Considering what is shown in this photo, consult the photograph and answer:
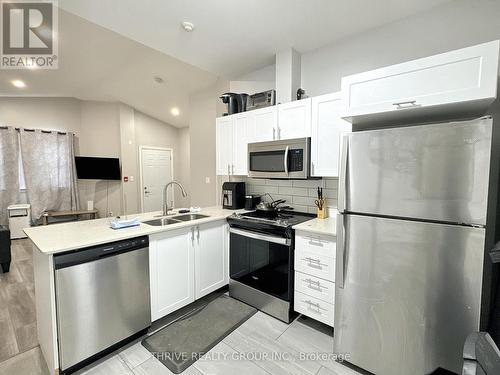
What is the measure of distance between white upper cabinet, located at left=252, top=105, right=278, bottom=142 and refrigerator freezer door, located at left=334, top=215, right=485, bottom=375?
4.29 ft

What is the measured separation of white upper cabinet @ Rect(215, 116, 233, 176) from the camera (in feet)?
9.76

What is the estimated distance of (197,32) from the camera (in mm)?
2387

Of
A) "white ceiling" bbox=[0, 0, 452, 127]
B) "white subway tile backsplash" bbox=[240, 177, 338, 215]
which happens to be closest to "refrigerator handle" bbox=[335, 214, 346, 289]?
"white subway tile backsplash" bbox=[240, 177, 338, 215]

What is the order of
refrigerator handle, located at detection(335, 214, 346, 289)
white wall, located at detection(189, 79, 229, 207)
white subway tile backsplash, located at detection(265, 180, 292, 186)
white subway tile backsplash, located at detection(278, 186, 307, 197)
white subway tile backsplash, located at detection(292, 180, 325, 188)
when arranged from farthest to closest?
white wall, located at detection(189, 79, 229, 207) < white subway tile backsplash, located at detection(265, 180, 292, 186) < white subway tile backsplash, located at detection(278, 186, 307, 197) < white subway tile backsplash, located at detection(292, 180, 325, 188) < refrigerator handle, located at detection(335, 214, 346, 289)

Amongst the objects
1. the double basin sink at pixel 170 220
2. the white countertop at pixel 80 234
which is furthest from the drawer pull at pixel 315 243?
the double basin sink at pixel 170 220

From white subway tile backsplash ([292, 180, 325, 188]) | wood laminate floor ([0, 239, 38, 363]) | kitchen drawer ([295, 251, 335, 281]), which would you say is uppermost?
white subway tile backsplash ([292, 180, 325, 188])

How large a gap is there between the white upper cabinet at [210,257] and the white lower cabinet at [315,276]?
2.88 feet

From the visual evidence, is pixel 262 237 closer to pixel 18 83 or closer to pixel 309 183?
pixel 309 183

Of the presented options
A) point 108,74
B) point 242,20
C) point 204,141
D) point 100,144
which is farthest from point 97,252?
point 100,144

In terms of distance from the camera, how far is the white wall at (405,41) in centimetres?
178

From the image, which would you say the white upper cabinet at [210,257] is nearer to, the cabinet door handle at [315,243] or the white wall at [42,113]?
the cabinet door handle at [315,243]

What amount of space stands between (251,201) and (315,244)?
3.87 feet

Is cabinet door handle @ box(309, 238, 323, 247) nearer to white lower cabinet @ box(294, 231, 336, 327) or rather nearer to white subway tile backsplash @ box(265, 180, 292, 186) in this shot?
white lower cabinet @ box(294, 231, 336, 327)

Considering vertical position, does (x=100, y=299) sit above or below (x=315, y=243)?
below
